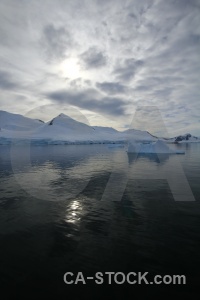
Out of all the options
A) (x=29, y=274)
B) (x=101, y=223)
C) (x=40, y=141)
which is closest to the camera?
(x=29, y=274)

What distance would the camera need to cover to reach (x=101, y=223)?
11.3m

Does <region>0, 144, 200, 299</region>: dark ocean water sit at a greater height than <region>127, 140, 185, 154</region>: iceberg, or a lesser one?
lesser

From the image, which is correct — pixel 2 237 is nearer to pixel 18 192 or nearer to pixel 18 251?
pixel 18 251

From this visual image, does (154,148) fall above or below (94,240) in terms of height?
above

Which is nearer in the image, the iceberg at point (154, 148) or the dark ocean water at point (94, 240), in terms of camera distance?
the dark ocean water at point (94, 240)

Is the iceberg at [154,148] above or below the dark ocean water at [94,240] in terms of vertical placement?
above

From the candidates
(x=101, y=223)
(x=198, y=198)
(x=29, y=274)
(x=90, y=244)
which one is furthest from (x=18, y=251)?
(x=198, y=198)

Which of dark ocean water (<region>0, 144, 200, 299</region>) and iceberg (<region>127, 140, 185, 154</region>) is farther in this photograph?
iceberg (<region>127, 140, 185, 154</region>)

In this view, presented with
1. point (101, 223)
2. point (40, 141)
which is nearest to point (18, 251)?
point (101, 223)

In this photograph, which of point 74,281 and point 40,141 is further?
point 40,141

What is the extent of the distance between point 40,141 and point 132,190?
11309cm

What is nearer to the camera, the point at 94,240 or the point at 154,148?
the point at 94,240

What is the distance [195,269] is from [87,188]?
1262 centimetres

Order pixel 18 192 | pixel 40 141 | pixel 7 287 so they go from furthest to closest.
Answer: pixel 40 141
pixel 18 192
pixel 7 287
